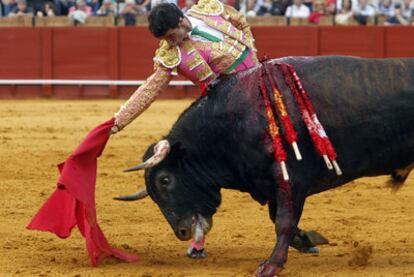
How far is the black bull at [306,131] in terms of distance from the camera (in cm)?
502

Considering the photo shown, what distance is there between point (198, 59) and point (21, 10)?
1075cm

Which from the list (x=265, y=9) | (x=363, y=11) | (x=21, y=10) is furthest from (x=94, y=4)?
(x=363, y=11)

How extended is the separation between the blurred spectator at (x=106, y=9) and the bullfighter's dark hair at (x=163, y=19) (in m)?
10.7

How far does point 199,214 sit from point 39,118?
284 inches

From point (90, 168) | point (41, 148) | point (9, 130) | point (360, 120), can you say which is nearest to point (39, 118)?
point (9, 130)

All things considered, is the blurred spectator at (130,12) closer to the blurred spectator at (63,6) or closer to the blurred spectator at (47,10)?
the blurred spectator at (63,6)

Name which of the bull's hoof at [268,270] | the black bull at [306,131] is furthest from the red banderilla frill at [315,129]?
the bull's hoof at [268,270]

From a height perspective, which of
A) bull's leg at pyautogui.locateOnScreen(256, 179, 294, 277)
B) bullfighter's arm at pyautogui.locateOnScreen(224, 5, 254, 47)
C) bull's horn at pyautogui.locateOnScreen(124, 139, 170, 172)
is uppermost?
bullfighter's arm at pyautogui.locateOnScreen(224, 5, 254, 47)

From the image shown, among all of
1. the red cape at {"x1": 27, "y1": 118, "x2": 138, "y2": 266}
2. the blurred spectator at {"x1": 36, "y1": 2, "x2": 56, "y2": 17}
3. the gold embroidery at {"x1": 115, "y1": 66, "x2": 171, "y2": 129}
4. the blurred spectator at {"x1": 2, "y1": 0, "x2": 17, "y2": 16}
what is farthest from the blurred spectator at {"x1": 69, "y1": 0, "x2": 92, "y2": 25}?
the gold embroidery at {"x1": 115, "y1": 66, "x2": 171, "y2": 129}

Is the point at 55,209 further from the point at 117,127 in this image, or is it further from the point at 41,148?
the point at 41,148

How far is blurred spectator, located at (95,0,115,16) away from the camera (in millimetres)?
15773

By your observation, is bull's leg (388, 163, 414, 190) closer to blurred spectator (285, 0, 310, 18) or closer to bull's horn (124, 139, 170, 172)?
bull's horn (124, 139, 170, 172)

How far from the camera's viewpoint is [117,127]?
5.43 metres

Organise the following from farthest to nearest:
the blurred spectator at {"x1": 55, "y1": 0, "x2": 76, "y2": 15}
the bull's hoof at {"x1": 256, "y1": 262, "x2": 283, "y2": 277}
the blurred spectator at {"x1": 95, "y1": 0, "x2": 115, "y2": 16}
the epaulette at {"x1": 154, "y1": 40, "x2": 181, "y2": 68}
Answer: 1. the blurred spectator at {"x1": 55, "y1": 0, "x2": 76, "y2": 15}
2. the blurred spectator at {"x1": 95, "y1": 0, "x2": 115, "y2": 16}
3. the epaulette at {"x1": 154, "y1": 40, "x2": 181, "y2": 68}
4. the bull's hoof at {"x1": 256, "y1": 262, "x2": 283, "y2": 277}
